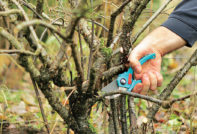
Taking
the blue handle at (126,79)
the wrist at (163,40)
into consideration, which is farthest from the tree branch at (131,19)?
the wrist at (163,40)

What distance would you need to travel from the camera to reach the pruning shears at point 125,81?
4.09ft

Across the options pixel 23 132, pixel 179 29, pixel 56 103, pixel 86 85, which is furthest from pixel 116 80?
pixel 23 132

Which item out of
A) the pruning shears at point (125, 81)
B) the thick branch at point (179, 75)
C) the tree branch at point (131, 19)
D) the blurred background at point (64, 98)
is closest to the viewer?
the tree branch at point (131, 19)

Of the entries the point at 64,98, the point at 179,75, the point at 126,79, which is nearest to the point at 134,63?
the point at 126,79

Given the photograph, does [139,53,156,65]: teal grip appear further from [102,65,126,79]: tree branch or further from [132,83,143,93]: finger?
[102,65,126,79]: tree branch

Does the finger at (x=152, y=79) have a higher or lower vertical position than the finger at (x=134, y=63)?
lower

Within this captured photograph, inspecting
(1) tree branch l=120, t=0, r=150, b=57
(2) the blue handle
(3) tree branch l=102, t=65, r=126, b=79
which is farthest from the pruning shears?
(1) tree branch l=120, t=0, r=150, b=57

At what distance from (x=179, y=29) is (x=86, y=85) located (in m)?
0.68

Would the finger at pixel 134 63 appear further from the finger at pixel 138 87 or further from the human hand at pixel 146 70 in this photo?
the finger at pixel 138 87

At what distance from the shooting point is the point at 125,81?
128 centimetres

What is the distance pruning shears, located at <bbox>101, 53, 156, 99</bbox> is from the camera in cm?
125

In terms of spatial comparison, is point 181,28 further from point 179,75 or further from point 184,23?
point 179,75

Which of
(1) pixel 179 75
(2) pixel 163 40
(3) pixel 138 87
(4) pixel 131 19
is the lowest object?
(3) pixel 138 87

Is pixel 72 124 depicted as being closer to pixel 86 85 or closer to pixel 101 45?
pixel 86 85
